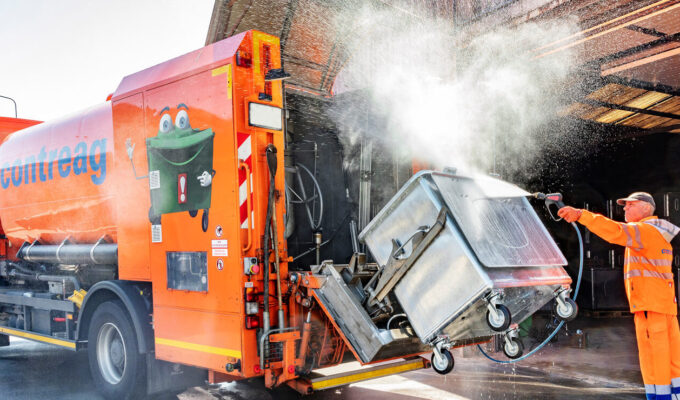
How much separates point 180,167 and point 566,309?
9.25ft

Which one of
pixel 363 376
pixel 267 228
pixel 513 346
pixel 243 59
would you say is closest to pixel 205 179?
pixel 267 228

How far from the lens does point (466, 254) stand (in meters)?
3.47

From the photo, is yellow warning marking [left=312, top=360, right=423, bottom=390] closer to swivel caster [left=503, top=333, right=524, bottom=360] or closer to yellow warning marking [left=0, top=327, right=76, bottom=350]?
swivel caster [left=503, top=333, right=524, bottom=360]

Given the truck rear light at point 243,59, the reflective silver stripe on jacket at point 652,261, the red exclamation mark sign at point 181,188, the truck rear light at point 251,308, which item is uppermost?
the truck rear light at point 243,59

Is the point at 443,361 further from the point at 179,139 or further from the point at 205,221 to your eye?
the point at 179,139

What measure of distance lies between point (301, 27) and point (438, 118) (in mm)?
3335

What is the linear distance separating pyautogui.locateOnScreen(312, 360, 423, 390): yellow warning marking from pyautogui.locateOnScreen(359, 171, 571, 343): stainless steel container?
665 millimetres

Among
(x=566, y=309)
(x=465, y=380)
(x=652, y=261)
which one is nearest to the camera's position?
(x=566, y=309)

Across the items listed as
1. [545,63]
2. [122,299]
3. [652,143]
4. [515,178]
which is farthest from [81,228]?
[652,143]

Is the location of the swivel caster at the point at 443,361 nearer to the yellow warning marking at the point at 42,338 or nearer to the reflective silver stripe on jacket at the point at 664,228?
the reflective silver stripe on jacket at the point at 664,228

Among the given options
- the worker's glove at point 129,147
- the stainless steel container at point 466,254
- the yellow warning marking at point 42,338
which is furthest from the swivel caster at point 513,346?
the yellow warning marking at point 42,338

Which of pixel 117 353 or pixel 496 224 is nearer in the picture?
pixel 496 224

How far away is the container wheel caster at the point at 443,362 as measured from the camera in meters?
3.58

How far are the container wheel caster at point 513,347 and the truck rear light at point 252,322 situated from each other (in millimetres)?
1640
